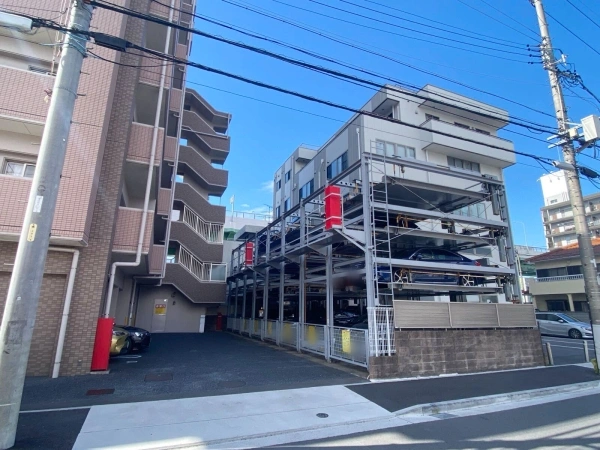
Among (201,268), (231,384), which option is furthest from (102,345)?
(201,268)

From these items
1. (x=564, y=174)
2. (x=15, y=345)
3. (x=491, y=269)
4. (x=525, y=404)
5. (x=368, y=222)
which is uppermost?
(x=564, y=174)

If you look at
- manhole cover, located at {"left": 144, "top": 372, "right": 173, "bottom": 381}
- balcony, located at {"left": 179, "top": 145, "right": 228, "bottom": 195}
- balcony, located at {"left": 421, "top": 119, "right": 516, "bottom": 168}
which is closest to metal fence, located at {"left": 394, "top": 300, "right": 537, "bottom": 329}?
manhole cover, located at {"left": 144, "top": 372, "right": 173, "bottom": 381}

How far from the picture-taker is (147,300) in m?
20.6

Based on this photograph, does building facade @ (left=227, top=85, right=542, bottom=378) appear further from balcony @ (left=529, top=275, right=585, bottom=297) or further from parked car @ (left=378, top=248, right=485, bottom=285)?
balcony @ (left=529, top=275, right=585, bottom=297)

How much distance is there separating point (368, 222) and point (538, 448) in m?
5.78

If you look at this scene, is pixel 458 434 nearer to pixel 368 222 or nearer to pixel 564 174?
pixel 368 222

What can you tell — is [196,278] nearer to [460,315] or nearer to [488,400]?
[460,315]

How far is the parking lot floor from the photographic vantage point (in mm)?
6395

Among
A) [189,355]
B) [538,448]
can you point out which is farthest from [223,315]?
[538,448]

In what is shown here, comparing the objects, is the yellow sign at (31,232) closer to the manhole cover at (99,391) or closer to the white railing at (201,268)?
the manhole cover at (99,391)

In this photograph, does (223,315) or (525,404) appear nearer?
(525,404)

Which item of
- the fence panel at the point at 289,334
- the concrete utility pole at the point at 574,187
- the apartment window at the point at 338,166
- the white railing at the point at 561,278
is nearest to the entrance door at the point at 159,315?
the fence panel at the point at 289,334

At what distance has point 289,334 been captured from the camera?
13391 millimetres

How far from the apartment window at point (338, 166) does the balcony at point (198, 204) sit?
7793 mm
